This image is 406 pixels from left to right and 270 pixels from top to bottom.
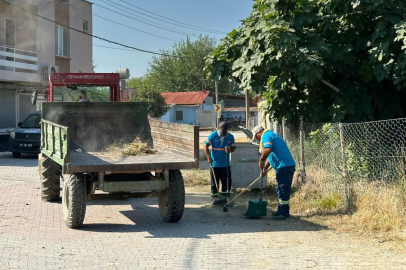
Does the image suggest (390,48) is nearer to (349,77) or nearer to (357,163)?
(349,77)

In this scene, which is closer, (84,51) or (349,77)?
(349,77)

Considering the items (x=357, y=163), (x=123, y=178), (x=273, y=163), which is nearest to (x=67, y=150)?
(x=123, y=178)

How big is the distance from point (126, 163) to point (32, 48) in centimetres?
1927

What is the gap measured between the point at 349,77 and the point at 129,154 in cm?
425

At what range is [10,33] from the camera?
2481 centimetres

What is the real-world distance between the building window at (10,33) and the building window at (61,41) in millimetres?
2802

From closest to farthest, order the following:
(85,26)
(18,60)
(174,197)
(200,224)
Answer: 1. (174,197)
2. (200,224)
3. (18,60)
4. (85,26)

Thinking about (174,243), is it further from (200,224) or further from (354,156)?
(354,156)

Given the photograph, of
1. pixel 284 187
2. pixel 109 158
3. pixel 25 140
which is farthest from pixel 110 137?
pixel 25 140

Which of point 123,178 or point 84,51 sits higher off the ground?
point 84,51

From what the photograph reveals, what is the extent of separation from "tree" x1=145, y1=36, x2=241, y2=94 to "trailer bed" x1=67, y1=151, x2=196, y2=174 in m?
61.1

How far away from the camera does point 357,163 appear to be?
10016mm

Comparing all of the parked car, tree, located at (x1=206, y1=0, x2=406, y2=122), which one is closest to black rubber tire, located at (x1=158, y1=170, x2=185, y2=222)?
tree, located at (x1=206, y1=0, x2=406, y2=122)

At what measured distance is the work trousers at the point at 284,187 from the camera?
8.99 meters
